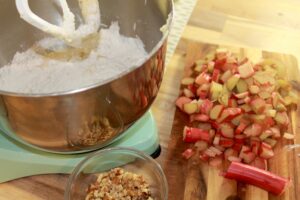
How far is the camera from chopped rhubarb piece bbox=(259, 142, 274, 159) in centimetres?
107

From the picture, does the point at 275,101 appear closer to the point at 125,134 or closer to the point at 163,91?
the point at 163,91

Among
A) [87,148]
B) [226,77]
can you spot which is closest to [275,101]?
[226,77]

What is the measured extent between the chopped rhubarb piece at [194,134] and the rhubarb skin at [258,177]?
112mm

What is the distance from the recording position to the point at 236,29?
1.43m

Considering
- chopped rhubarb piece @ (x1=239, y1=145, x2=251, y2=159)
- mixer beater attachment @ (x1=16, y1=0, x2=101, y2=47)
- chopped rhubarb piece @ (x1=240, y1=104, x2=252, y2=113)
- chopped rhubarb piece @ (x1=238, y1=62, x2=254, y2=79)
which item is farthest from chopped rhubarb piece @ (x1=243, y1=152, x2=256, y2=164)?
mixer beater attachment @ (x1=16, y1=0, x2=101, y2=47)

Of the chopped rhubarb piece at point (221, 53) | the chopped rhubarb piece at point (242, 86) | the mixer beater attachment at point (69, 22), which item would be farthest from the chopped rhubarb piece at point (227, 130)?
the mixer beater attachment at point (69, 22)

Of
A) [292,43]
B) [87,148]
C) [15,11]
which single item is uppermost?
[15,11]

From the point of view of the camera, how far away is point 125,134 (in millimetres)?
1039

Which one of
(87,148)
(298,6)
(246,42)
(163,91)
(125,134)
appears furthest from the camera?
(298,6)

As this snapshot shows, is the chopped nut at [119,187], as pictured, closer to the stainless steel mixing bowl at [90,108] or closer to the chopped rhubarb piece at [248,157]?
the stainless steel mixing bowl at [90,108]

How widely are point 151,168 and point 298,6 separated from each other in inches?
34.7

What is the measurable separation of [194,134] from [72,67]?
352mm

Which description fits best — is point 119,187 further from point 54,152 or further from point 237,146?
point 237,146

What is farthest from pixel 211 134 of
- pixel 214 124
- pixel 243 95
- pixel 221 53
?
pixel 221 53
